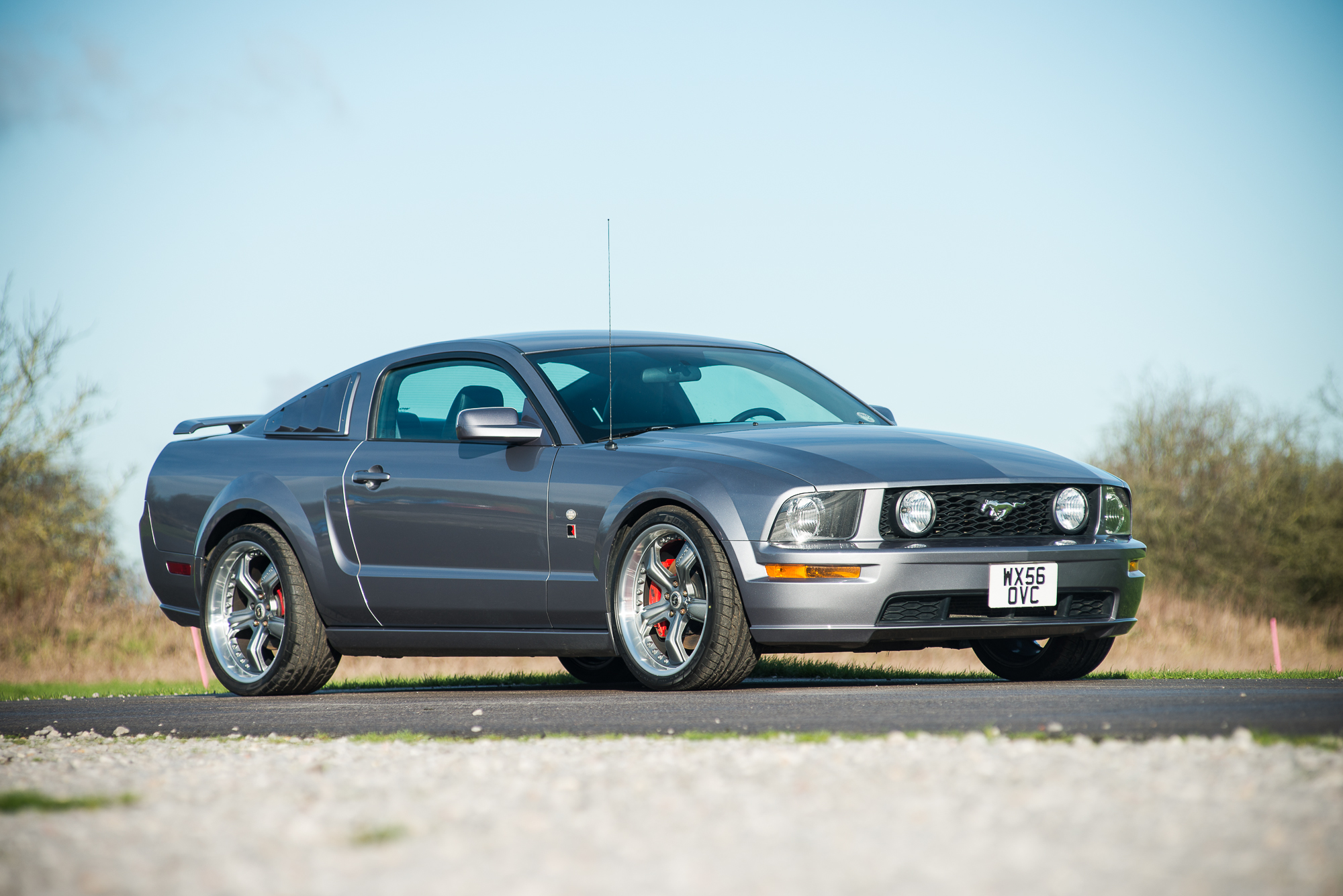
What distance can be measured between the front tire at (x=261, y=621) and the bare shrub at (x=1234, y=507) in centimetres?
2897

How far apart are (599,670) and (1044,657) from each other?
2.80 meters

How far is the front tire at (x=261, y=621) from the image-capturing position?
26.6ft

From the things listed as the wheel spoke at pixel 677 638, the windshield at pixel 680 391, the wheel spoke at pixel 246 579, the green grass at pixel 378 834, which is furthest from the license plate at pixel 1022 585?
the wheel spoke at pixel 246 579

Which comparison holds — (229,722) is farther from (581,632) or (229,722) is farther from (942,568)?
(942,568)

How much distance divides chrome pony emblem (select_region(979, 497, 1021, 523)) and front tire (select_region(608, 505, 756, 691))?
1135mm

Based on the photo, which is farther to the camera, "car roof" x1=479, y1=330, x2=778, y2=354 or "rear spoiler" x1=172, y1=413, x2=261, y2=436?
"rear spoiler" x1=172, y1=413, x2=261, y2=436

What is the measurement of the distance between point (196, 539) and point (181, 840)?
18.9ft

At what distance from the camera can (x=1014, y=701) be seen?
5.74m

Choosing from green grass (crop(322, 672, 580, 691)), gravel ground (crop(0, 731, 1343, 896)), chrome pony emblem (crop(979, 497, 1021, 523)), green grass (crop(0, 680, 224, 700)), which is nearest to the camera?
gravel ground (crop(0, 731, 1343, 896))

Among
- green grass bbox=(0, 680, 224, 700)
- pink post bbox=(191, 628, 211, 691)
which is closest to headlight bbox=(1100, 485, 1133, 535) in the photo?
pink post bbox=(191, 628, 211, 691)

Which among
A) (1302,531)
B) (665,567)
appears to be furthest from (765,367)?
(1302,531)

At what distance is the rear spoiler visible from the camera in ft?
30.5

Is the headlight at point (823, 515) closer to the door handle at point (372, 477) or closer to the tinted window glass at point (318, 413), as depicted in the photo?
the door handle at point (372, 477)

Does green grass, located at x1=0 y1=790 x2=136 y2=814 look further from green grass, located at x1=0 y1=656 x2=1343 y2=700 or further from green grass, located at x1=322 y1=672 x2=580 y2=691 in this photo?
green grass, located at x1=322 y1=672 x2=580 y2=691
